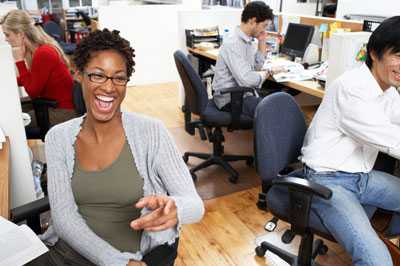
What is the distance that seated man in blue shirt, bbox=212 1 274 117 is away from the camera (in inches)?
100

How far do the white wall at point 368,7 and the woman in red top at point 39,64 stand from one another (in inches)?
162

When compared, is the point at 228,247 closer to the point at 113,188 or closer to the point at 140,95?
the point at 113,188

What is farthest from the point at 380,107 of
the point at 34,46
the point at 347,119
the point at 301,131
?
the point at 34,46

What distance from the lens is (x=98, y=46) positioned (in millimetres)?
1174

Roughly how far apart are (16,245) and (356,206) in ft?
3.55

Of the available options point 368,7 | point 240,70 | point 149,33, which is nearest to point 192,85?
point 240,70

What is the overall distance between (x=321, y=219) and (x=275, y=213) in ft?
0.66

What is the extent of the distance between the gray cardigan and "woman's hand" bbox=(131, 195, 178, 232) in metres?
0.08

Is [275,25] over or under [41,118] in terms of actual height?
over

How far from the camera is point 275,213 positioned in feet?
4.93

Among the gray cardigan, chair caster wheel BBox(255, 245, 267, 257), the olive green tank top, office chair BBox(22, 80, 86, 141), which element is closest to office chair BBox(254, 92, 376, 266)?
chair caster wheel BBox(255, 245, 267, 257)

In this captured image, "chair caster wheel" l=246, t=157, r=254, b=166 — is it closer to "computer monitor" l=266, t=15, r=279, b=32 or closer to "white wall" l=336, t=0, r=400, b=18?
"computer monitor" l=266, t=15, r=279, b=32

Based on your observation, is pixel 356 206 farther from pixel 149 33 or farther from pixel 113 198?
pixel 149 33

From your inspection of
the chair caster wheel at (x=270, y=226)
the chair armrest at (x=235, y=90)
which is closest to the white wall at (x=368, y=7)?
the chair armrest at (x=235, y=90)
